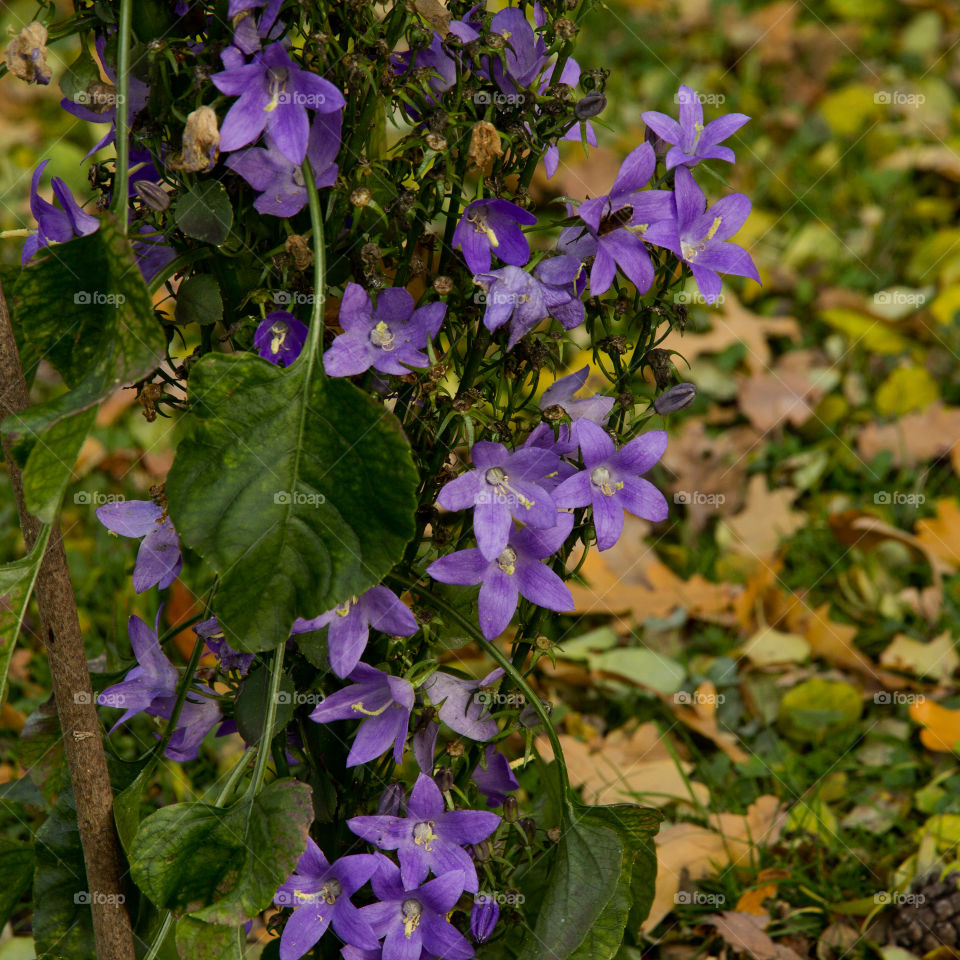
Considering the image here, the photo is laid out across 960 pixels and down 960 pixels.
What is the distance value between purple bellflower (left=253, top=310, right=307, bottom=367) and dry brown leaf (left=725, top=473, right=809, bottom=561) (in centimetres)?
175

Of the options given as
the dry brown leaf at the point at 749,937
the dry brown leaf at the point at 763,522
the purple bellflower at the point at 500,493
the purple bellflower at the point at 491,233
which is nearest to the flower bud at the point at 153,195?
the purple bellflower at the point at 491,233

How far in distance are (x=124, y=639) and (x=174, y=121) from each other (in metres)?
1.48

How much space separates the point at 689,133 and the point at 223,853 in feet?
3.36

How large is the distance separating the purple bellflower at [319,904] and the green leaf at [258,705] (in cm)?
16

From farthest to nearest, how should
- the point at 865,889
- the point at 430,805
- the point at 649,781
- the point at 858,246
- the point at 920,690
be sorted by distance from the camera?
the point at 858,246 → the point at 920,690 → the point at 649,781 → the point at 865,889 → the point at 430,805

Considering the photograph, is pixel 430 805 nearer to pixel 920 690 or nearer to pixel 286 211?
pixel 286 211

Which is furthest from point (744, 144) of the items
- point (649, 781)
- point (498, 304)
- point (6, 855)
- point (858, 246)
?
point (6, 855)

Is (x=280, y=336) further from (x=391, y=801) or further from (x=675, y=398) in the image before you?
(x=391, y=801)

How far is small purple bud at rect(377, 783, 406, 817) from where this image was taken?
1.41 meters

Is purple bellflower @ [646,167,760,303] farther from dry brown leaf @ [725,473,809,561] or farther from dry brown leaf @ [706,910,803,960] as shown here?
dry brown leaf @ [725,473,809,561]

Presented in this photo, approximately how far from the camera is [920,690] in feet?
7.91

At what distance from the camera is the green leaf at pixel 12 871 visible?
1.59 metres

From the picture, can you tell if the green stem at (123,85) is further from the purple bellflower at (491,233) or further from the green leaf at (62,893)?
the green leaf at (62,893)

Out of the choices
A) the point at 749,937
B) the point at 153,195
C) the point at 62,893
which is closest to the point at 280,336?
the point at 153,195
